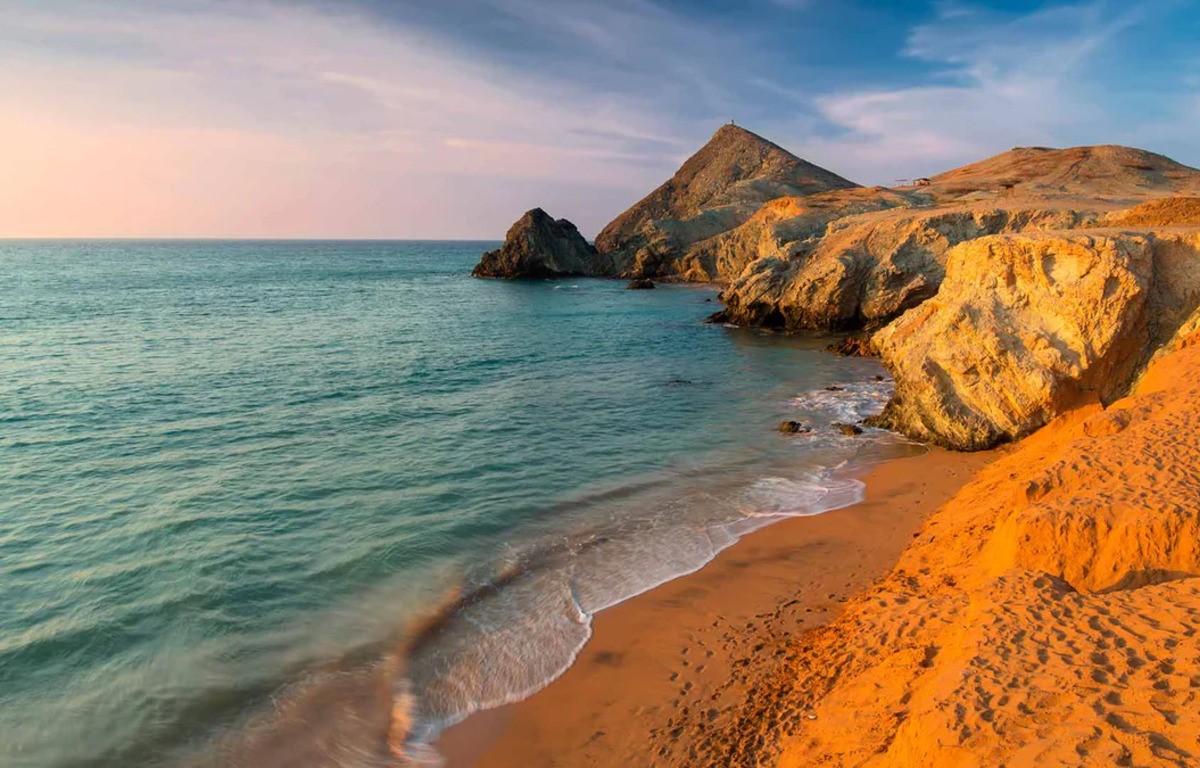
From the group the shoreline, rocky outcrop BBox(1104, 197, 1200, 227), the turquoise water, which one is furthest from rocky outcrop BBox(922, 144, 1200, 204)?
the shoreline

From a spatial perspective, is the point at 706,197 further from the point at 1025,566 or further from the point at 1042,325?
the point at 1025,566

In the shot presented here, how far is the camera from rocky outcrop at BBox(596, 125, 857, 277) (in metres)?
75.9

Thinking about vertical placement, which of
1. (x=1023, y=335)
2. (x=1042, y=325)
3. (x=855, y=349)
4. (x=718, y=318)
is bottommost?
(x=855, y=349)

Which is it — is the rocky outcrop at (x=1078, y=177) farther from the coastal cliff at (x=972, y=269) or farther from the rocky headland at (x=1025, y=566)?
the rocky headland at (x=1025, y=566)

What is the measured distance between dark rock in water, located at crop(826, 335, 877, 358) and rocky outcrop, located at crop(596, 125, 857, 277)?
44.8 metres

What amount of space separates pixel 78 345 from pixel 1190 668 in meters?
38.4

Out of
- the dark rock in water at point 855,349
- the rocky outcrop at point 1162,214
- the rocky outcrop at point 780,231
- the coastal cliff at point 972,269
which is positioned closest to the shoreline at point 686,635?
the coastal cliff at point 972,269

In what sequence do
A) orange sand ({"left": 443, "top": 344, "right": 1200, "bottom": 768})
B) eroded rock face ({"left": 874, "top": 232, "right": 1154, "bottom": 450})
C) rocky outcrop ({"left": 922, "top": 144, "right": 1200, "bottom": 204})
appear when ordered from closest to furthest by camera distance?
1. orange sand ({"left": 443, "top": 344, "right": 1200, "bottom": 768})
2. eroded rock face ({"left": 874, "top": 232, "right": 1154, "bottom": 450})
3. rocky outcrop ({"left": 922, "top": 144, "right": 1200, "bottom": 204})

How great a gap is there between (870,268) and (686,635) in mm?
30063

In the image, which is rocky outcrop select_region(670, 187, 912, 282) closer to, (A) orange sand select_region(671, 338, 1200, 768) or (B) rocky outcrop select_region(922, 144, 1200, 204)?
(B) rocky outcrop select_region(922, 144, 1200, 204)

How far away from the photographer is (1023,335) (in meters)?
14.9

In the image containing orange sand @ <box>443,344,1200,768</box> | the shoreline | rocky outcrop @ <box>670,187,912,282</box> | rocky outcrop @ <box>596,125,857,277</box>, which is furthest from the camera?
rocky outcrop @ <box>596,125,857,277</box>

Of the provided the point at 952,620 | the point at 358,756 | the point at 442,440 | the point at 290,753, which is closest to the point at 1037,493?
the point at 952,620

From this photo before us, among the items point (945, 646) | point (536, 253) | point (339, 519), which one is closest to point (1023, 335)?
point (945, 646)
